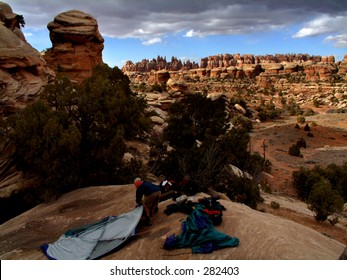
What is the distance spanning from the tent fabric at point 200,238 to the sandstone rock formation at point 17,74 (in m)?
14.5

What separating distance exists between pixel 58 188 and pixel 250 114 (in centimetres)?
4365

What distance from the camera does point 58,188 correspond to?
12734 mm

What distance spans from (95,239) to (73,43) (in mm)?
28897

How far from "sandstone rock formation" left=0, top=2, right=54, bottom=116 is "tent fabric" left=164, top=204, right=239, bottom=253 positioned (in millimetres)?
14500

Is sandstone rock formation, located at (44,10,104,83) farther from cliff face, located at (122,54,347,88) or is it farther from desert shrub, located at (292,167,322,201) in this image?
cliff face, located at (122,54,347,88)

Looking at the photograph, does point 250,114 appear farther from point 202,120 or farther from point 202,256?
point 202,256

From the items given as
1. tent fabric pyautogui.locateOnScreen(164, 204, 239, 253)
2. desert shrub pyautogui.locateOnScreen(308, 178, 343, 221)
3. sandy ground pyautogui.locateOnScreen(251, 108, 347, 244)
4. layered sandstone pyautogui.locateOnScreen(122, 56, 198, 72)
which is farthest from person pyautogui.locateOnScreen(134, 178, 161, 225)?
layered sandstone pyautogui.locateOnScreen(122, 56, 198, 72)

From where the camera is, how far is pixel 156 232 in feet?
25.3

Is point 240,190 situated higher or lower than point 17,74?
lower

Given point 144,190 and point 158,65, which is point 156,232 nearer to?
point 144,190

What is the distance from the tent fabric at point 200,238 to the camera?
6404 mm

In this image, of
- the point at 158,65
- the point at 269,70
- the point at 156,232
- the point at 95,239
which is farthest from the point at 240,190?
the point at 158,65

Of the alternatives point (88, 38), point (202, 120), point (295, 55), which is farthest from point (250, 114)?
point (295, 55)

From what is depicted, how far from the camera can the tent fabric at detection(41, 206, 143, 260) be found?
742 centimetres
